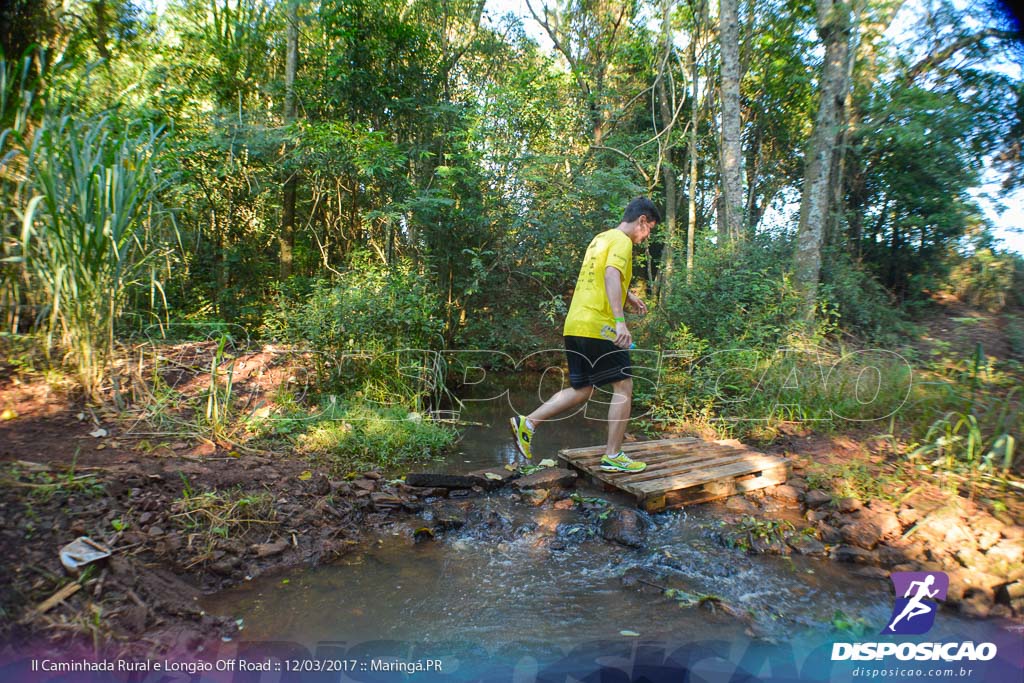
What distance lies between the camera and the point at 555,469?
165 inches

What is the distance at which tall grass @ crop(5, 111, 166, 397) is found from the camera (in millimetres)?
3170

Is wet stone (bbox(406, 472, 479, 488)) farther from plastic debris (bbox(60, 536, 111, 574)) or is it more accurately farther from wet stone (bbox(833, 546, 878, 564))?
wet stone (bbox(833, 546, 878, 564))

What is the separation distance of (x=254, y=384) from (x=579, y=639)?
3737 millimetres

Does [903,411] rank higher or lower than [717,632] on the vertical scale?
higher

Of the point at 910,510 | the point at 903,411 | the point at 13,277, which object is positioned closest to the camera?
the point at 910,510

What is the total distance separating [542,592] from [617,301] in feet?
6.33

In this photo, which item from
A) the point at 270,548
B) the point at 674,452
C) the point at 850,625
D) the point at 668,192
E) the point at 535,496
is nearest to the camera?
the point at 850,625

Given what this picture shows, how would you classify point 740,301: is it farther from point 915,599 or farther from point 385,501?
point 385,501

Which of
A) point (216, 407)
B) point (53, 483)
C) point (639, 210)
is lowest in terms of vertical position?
point (53, 483)

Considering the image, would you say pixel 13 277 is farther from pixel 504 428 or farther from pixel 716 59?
pixel 716 59

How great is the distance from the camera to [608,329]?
12.4ft

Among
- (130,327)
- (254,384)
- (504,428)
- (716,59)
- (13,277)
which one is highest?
(716,59)

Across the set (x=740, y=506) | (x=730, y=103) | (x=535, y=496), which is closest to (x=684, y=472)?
(x=740, y=506)

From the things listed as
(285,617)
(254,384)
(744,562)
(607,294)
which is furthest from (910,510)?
(254,384)
